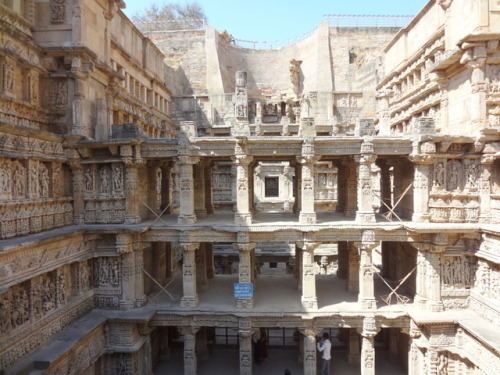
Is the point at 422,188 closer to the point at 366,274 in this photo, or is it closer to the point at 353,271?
the point at 366,274

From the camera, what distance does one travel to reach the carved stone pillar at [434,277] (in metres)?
11.0

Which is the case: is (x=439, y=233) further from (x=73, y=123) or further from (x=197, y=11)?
(x=197, y=11)

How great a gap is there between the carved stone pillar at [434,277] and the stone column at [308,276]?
348cm

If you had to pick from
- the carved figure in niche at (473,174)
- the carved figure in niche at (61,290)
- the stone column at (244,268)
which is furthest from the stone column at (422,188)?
the carved figure in niche at (61,290)

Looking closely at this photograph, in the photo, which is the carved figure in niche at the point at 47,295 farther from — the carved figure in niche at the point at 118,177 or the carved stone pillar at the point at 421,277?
the carved stone pillar at the point at 421,277

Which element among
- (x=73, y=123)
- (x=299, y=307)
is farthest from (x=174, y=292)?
(x=73, y=123)

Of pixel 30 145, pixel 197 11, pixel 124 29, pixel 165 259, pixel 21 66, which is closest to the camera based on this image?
pixel 30 145

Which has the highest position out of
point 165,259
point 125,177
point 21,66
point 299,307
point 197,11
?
point 197,11

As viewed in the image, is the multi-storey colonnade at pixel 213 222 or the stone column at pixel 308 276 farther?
the stone column at pixel 308 276

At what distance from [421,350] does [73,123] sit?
12.9 meters

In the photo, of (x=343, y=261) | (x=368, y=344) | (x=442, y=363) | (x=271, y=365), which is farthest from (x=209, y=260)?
(x=442, y=363)

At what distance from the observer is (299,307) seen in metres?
→ 11.7

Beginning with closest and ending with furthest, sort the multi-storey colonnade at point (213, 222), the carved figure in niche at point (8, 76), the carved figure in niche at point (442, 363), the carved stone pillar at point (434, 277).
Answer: the carved figure in niche at point (8, 76)
the multi-storey colonnade at point (213, 222)
the carved figure in niche at point (442, 363)
the carved stone pillar at point (434, 277)

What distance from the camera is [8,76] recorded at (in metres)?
9.79
